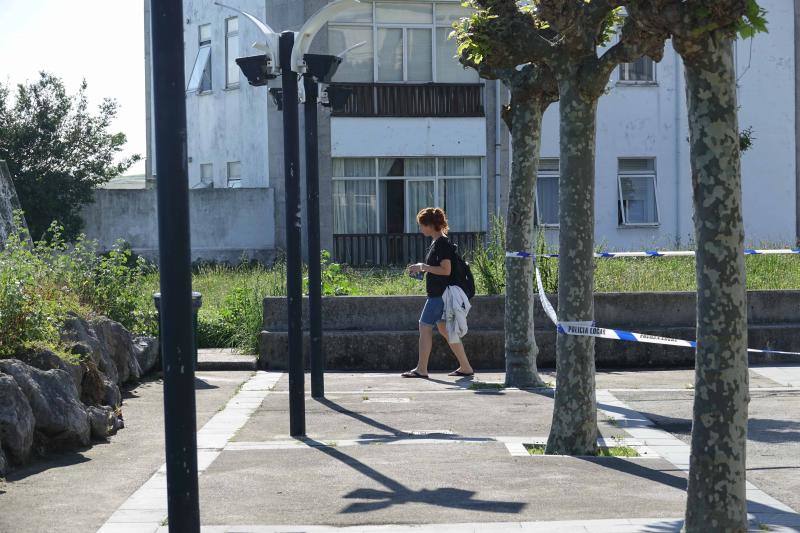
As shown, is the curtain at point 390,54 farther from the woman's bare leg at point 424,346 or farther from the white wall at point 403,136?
the woman's bare leg at point 424,346

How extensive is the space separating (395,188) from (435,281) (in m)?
16.0

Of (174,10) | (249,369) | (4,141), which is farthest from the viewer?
(4,141)

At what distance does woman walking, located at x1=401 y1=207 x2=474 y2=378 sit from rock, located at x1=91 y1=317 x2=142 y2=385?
3.22 metres

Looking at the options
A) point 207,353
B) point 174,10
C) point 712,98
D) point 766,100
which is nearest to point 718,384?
point 712,98

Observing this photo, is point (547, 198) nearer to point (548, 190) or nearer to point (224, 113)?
point (548, 190)

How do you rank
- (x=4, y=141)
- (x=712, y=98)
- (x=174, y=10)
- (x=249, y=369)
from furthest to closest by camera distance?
1. (x=4, y=141)
2. (x=249, y=369)
3. (x=712, y=98)
4. (x=174, y=10)

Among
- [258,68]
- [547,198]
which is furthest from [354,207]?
[258,68]

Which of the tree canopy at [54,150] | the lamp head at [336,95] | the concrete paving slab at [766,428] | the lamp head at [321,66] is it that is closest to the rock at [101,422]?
the lamp head at [321,66]

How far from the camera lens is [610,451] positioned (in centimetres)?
845

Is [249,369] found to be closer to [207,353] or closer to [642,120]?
[207,353]

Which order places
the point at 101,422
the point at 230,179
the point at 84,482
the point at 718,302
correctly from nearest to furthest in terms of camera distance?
the point at 718,302
the point at 84,482
the point at 101,422
the point at 230,179

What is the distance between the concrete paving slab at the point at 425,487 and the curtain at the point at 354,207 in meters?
20.8

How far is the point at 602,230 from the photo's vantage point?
2988cm

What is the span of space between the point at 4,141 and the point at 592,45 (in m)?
22.2
